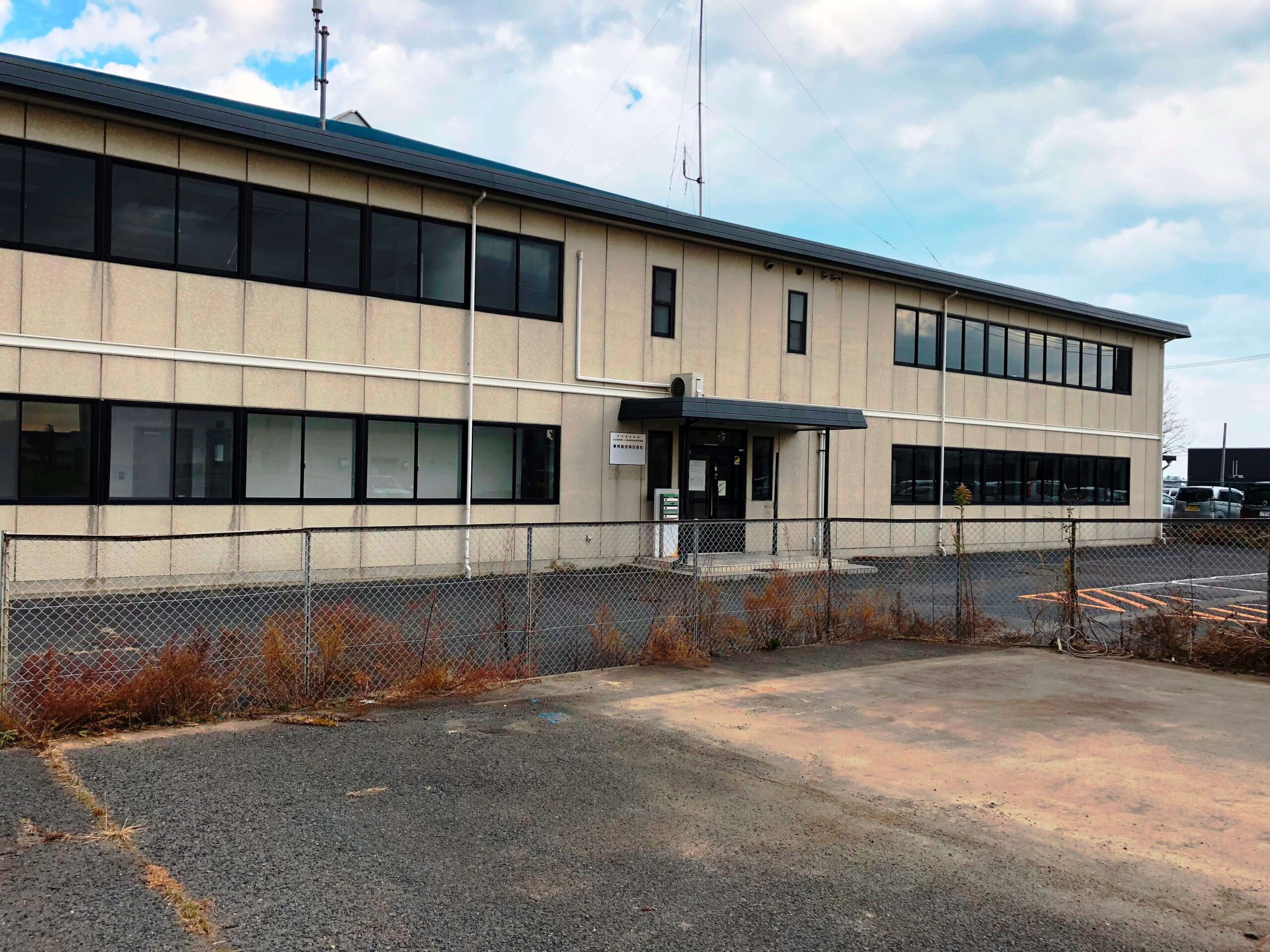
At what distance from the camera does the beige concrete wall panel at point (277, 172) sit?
14633 mm

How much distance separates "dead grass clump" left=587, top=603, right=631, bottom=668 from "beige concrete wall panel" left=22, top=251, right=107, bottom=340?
336 inches

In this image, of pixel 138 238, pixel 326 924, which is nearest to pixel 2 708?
pixel 326 924

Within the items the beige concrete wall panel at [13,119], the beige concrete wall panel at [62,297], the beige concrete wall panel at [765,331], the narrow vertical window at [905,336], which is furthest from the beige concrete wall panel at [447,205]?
the narrow vertical window at [905,336]

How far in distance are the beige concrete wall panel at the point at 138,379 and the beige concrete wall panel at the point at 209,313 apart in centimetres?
45

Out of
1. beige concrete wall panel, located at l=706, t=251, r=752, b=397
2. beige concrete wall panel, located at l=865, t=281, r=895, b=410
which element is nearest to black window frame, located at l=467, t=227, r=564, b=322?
beige concrete wall panel, located at l=706, t=251, r=752, b=397

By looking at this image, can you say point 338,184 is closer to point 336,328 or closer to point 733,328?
point 336,328

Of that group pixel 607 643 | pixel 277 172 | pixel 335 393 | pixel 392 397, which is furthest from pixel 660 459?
pixel 607 643

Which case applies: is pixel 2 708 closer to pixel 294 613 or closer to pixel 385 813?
pixel 294 613

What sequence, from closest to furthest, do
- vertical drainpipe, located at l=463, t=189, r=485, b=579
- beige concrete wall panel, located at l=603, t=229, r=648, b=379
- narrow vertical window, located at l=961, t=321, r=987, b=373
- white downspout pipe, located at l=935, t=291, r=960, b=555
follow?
vertical drainpipe, located at l=463, t=189, r=485, b=579 → beige concrete wall panel, located at l=603, t=229, r=648, b=379 → white downspout pipe, located at l=935, t=291, r=960, b=555 → narrow vertical window, located at l=961, t=321, r=987, b=373

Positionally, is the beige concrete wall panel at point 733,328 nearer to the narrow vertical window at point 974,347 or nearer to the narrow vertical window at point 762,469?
the narrow vertical window at point 762,469

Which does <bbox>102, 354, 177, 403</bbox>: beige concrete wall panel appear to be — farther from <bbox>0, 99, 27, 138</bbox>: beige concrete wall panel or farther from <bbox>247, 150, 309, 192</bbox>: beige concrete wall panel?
<bbox>247, 150, 309, 192</bbox>: beige concrete wall panel

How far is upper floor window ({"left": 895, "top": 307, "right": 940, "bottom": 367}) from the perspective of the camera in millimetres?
23484

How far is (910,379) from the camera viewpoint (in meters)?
23.5

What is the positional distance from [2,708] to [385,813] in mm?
3014
